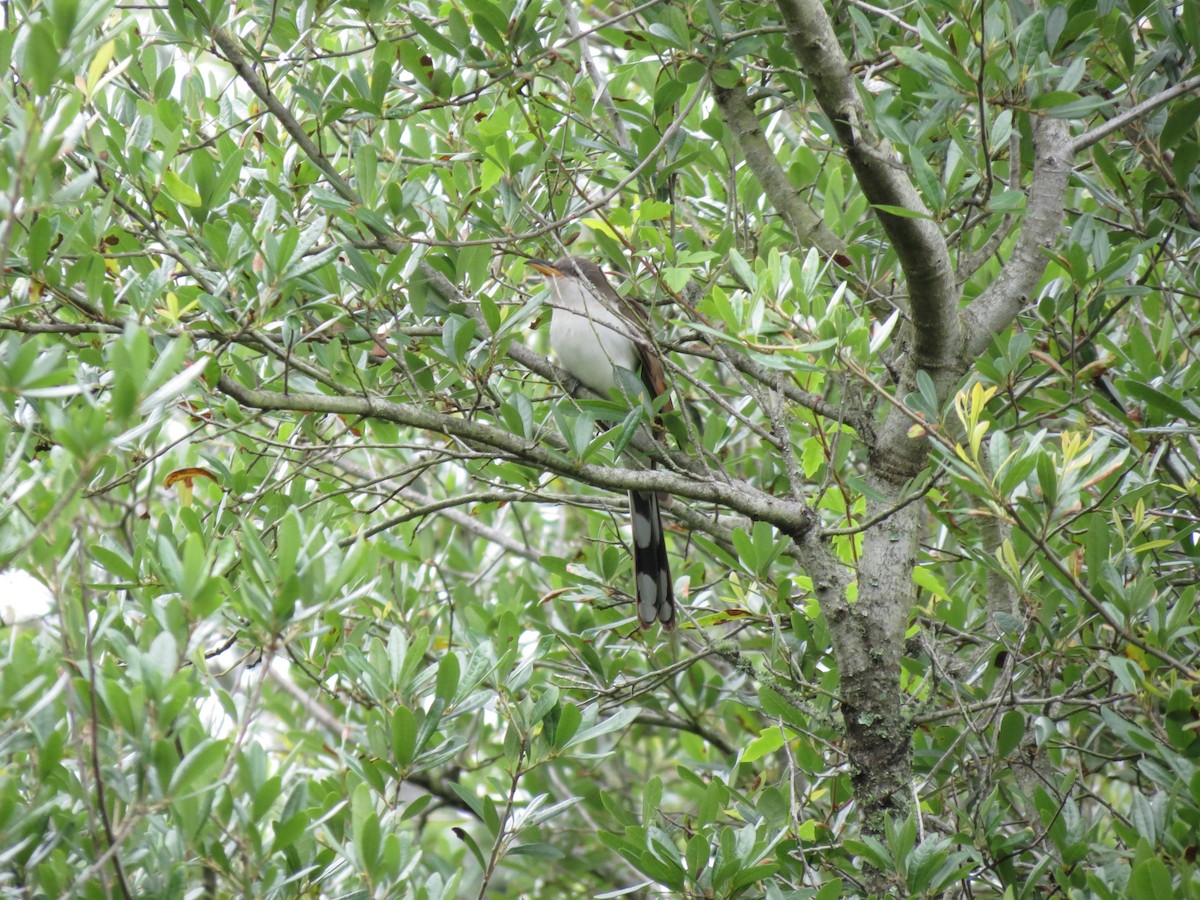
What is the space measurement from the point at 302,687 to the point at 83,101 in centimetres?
417

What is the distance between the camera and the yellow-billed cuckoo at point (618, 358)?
4.02 m

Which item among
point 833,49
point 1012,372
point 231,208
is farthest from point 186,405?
point 1012,372

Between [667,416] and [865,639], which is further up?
[667,416]

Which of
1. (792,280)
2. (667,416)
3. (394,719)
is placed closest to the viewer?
(394,719)

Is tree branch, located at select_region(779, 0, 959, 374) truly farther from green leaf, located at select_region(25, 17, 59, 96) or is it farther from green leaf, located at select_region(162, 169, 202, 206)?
green leaf, located at select_region(25, 17, 59, 96)

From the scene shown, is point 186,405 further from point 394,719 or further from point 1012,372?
point 1012,372

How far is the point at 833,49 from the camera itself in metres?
2.88

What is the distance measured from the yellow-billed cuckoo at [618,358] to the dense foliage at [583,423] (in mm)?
139

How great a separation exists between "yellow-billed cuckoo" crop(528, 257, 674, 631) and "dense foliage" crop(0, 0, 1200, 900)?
0.14 m

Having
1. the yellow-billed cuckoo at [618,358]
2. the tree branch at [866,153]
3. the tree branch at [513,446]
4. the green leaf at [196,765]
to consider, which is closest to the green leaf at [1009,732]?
the tree branch at [513,446]

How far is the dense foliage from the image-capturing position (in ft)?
6.75

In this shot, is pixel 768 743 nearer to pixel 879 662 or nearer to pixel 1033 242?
pixel 879 662

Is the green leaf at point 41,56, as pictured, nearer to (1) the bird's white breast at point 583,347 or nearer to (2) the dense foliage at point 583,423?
(2) the dense foliage at point 583,423

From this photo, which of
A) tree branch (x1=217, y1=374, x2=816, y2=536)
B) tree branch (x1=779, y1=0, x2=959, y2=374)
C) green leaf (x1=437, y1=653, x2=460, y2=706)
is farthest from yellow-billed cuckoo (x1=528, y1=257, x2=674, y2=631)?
green leaf (x1=437, y1=653, x2=460, y2=706)
